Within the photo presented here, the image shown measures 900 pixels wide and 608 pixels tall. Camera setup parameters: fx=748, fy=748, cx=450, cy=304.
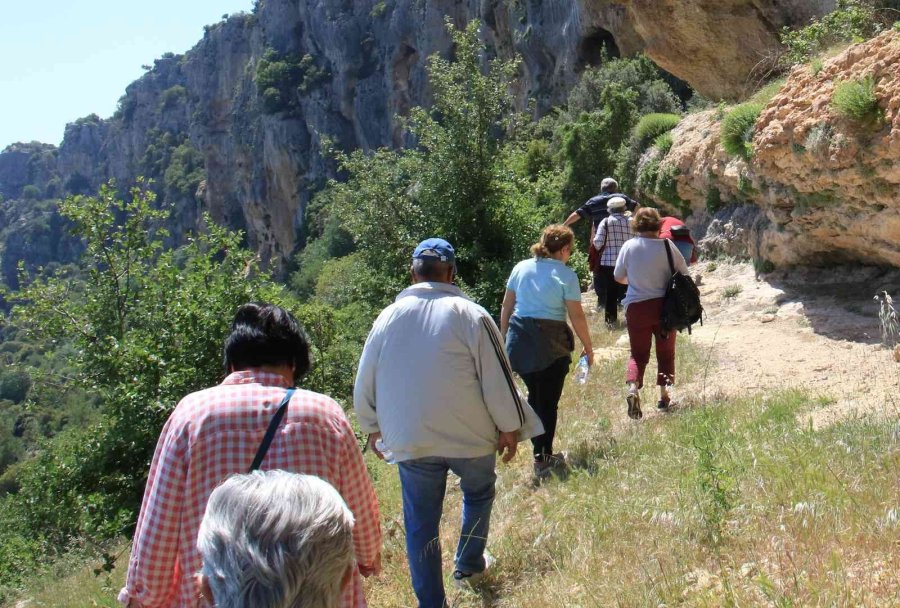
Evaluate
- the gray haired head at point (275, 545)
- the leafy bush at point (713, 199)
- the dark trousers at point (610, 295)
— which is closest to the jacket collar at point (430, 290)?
the gray haired head at point (275, 545)

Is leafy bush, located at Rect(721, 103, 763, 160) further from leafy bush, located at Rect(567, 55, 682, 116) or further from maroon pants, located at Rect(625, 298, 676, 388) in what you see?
leafy bush, located at Rect(567, 55, 682, 116)

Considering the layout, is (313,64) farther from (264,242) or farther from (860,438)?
(860,438)

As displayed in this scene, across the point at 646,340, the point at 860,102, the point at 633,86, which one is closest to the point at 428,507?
the point at 646,340

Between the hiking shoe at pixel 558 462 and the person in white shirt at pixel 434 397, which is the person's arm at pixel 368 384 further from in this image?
the hiking shoe at pixel 558 462

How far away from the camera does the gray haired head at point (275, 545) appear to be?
1375 millimetres

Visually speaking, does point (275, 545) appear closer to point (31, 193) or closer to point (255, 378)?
point (255, 378)

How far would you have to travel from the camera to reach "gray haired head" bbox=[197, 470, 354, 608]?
138 centimetres

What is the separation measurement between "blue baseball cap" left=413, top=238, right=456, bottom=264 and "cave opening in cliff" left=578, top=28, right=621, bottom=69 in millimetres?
25879

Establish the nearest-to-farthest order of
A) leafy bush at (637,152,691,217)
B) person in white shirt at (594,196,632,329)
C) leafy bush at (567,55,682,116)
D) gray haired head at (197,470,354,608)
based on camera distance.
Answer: gray haired head at (197,470,354,608)
person in white shirt at (594,196,632,329)
leafy bush at (637,152,691,217)
leafy bush at (567,55,682,116)

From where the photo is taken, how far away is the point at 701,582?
278cm

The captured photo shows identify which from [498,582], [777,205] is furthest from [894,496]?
[777,205]

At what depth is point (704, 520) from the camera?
122 inches

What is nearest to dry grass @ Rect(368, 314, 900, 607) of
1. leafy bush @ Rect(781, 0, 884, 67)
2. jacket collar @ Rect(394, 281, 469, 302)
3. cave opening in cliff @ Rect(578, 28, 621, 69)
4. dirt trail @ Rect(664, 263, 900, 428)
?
dirt trail @ Rect(664, 263, 900, 428)

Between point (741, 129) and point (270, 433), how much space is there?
697 centimetres
